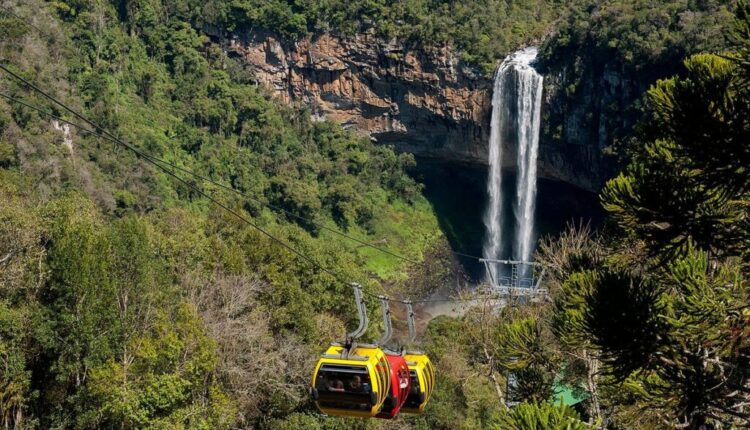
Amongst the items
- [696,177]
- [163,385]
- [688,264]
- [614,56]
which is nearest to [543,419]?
[688,264]

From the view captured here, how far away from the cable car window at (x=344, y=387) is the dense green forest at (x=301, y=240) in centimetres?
186

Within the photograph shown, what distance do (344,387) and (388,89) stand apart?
138 ft

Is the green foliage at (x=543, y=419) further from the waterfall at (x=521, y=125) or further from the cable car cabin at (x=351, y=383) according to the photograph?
the waterfall at (x=521, y=125)

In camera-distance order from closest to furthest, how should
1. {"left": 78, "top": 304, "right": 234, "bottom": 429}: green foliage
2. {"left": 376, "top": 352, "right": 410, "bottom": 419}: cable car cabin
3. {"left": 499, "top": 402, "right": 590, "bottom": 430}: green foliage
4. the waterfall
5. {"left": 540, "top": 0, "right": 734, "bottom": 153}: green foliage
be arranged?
{"left": 499, "top": 402, "right": 590, "bottom": 430}: green foliage < {"left": 376, "top": 352, "right": 410, "bottom": 419}: cable car cabin < {"left": 78, "top": 304, "right": 234, "bottom": 429}: green foliage < {"left": 540, "top": 0, "right": 734, "bottom": 153}: green foliage < the waterfall

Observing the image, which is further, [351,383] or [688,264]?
[351,383]

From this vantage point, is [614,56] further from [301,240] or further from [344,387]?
[344,387]

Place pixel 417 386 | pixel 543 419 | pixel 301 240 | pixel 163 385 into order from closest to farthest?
pixel 543 419 → pixel 417 386 → pixel 163 385 → pixel 301 240

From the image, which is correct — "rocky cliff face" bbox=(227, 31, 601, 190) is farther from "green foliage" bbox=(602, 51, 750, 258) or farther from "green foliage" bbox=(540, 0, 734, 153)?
"green foliage" bbox=(602, 51, 750, 258)

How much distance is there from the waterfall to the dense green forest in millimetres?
1936

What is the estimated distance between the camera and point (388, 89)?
5116 cm

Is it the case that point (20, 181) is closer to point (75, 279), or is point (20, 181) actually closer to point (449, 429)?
point (75, 279)

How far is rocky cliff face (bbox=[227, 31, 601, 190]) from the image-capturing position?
48.6 meters

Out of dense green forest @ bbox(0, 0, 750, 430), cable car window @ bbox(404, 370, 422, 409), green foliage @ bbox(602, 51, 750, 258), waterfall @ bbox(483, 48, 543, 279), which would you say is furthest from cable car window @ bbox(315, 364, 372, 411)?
waterfall @ bbox(483, 48, 543, 279)

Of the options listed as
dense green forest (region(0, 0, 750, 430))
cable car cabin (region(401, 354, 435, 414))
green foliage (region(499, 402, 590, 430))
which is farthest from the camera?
cable car cabin (region(401, 354, 435, 414))
